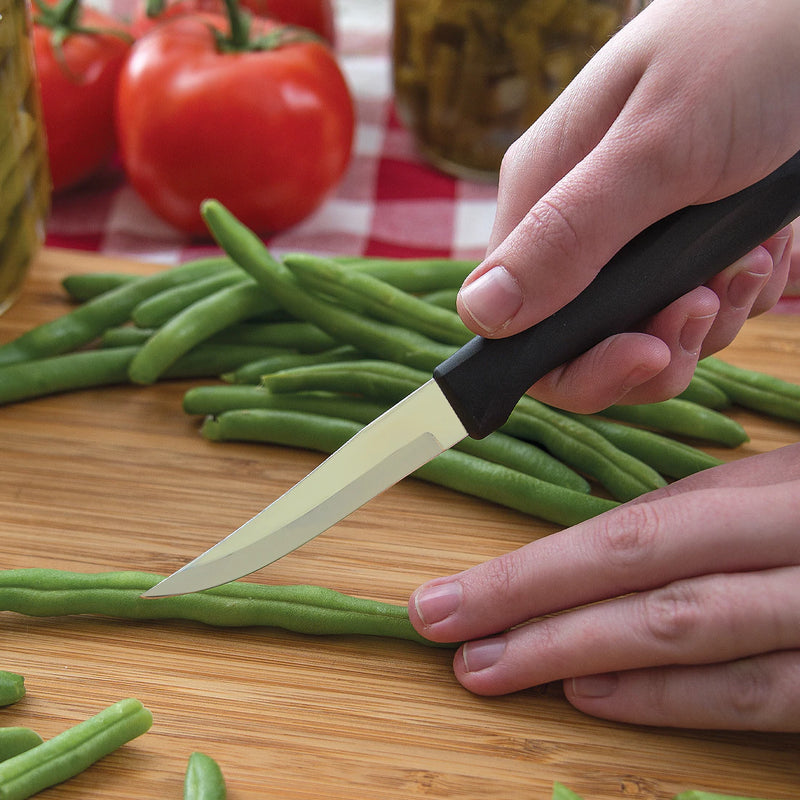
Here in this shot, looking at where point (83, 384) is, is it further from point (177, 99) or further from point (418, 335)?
point (177, 99)

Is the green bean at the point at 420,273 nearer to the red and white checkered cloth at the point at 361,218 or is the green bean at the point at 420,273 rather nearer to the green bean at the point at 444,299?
the green bean at the point at 444,299

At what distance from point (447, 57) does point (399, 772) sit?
167 centimetres

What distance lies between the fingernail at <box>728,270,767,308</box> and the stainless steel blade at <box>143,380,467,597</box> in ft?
1.57

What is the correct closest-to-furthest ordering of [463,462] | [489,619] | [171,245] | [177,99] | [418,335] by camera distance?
[489,619]
[463,462]
[418,335]
[177,99]
[171,245]

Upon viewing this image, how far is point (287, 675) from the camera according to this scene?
4.18 ft

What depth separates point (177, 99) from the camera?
7.29ft

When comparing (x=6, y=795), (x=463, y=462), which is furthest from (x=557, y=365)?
(x=6, y=795)

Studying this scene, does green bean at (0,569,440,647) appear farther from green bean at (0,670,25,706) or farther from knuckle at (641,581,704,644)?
knuckle at (641,581,704,644)

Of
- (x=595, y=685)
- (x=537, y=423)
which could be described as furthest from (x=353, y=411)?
(x=595, y=685)

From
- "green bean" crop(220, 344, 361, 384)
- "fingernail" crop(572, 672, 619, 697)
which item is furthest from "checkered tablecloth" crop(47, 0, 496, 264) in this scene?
"fingernail" crop(572, 672, 619, 697)

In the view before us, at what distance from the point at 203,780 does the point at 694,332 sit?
0.85 metres

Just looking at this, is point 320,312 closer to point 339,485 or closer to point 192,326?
point 192,326

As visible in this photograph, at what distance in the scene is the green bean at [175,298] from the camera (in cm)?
182

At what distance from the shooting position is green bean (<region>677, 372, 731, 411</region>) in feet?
5.64
